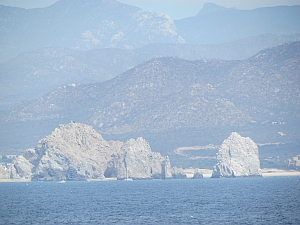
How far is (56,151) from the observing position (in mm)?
196125

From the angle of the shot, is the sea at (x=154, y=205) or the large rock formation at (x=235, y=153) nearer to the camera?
the sea at (x=154, y=205)

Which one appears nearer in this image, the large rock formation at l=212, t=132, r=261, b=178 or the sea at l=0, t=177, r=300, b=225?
the sea at l=0, t=177, r=300, b=225

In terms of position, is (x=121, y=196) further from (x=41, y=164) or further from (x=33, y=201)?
(x=41, y=164)

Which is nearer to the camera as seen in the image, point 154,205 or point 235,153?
point 154,205

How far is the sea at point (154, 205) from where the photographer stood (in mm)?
101562

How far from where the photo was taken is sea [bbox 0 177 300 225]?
333ft

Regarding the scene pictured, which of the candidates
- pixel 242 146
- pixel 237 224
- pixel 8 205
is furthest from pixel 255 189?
pixel 237 224

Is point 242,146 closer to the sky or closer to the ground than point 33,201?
closer to the sky

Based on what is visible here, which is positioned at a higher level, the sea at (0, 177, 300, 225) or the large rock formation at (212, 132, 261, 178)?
the large rock formation at (212, 132, 261, 178)

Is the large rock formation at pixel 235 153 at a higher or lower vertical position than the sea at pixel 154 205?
higher

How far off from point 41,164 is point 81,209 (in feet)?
270

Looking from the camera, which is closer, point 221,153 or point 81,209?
point 81,209

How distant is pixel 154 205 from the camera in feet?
403

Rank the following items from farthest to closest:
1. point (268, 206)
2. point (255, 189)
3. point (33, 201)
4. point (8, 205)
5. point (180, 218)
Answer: point (255, 189)
point (33, 201)
point (8, 205)
point (268, 206)
point (180, 218)
